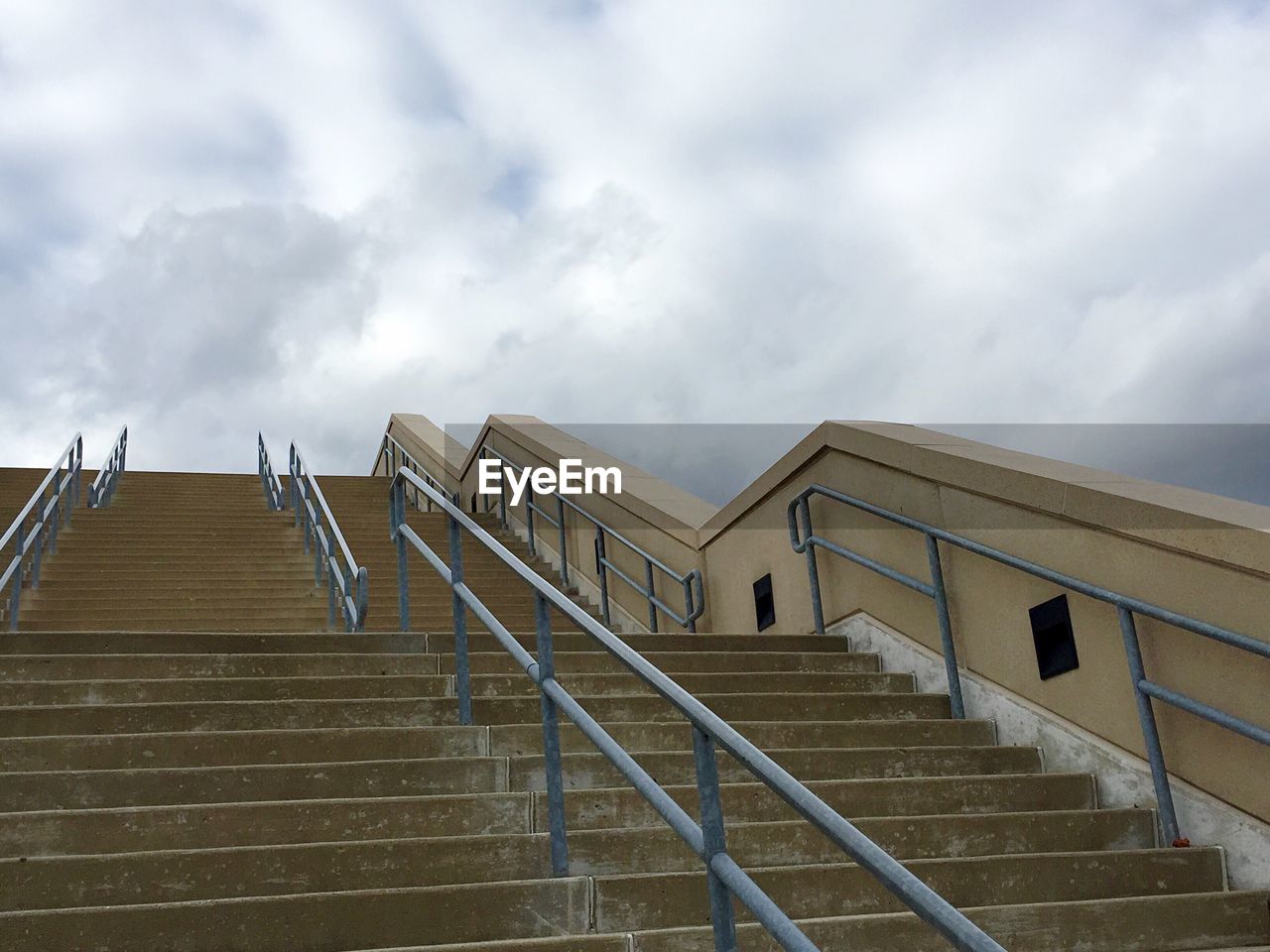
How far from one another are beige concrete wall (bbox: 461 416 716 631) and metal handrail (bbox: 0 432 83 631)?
358 cm

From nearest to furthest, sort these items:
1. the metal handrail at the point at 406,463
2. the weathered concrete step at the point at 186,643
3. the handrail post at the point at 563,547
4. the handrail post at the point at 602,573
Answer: the weathered concrete step at the point at 186,643 → the handrail post at the point at 602,573 → the handrail post at the point at 563,547 → the metal handrail at the point at 406,463

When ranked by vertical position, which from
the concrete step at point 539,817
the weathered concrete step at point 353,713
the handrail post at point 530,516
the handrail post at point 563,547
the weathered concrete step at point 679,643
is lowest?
the concrete step at point 539,817

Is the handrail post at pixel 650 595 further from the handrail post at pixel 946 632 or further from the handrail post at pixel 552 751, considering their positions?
the handrail post at pixel 552 751

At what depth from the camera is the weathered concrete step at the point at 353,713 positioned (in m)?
3.53

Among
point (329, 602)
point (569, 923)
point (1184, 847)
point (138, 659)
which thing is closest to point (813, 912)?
point (569, 923)

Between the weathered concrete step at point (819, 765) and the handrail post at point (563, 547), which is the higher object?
the handrail post at point (563, 547)

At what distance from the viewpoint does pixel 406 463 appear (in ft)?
49.6

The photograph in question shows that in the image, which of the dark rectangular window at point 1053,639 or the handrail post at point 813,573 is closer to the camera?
the dark rectangular window at point 1053,639

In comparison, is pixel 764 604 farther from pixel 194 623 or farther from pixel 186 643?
pixel 194 623

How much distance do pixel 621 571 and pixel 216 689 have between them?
14.1ft

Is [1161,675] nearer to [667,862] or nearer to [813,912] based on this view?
[813,912]

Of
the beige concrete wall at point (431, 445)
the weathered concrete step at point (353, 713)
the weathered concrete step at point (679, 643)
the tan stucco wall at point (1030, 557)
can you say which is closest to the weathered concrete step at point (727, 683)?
the weathered concrete step at point (353, 713)

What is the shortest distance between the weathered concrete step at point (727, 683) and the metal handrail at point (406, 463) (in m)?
8.11

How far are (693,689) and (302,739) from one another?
1.62 m
